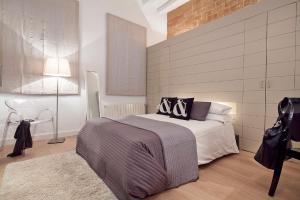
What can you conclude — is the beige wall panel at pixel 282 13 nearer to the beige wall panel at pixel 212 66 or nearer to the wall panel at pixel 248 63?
the wall panel at pixel 248 63

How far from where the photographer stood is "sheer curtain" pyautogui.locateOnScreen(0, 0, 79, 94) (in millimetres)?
2760

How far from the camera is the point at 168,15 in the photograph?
454 centimetres

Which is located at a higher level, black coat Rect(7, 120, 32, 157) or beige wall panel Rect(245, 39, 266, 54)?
beige wall panel Rect(245, 39, 266, 54)

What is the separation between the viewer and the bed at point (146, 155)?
1358 millimetres

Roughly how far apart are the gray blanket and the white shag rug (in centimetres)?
12

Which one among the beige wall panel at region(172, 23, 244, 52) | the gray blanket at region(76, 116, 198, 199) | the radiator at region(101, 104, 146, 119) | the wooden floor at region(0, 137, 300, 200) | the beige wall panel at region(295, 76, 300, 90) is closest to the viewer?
the gray blanket at region(76, 116, 198, 199)

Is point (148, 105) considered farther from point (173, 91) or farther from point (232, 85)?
point (232, 85)

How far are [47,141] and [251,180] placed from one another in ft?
10.5

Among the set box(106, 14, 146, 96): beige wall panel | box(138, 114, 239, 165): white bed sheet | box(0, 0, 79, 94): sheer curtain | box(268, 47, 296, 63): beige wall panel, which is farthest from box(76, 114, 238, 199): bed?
box(106, 14, 146, 96): beige wall panel

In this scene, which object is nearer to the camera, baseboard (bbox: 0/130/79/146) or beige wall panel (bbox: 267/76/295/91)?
beige wall panel (bbox: 267/76/295/91)

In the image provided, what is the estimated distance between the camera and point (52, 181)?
64.8 inches

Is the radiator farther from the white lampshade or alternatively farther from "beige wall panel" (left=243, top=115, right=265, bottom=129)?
"beige wall panel" (left=243, top=115, right=265, bottom=129)

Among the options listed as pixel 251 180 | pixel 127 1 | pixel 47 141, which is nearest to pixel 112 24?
pixel 127 1

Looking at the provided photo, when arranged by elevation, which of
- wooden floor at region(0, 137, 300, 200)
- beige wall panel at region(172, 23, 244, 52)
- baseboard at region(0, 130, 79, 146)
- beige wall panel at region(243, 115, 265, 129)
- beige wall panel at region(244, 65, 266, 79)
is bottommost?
wooden floor at region(0, 137, 300, 200)
